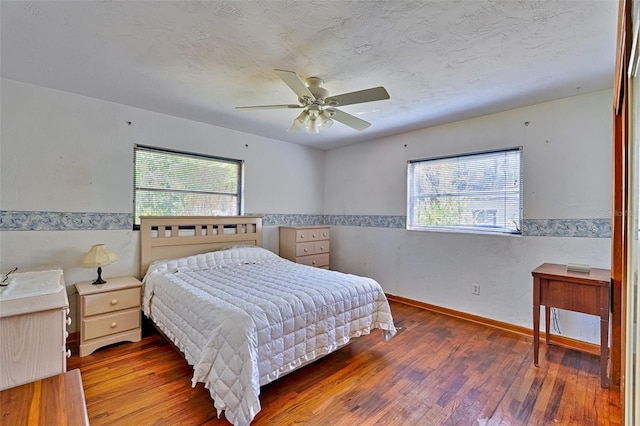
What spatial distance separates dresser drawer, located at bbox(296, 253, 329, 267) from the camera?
438 cm

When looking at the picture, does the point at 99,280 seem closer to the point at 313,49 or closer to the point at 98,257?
the point at 98,257

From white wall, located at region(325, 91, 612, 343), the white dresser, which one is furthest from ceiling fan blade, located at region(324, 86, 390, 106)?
the white dresser

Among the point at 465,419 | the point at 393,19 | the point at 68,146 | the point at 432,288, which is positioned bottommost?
the point at 465,419

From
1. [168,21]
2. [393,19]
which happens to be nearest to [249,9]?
[168,21]

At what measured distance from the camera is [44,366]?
119cm

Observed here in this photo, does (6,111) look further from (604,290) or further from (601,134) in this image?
(601,134)

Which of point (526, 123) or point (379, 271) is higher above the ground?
point (526, 123)

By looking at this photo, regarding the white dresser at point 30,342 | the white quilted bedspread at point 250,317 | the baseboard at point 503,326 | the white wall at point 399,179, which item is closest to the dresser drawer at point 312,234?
the white wall at point 399,179

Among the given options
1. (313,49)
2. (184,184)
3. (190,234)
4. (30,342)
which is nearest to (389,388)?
(30,342)

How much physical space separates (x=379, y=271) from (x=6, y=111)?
4424mm

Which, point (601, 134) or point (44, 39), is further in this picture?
point (601, 134)

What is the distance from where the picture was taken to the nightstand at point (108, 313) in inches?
99.0

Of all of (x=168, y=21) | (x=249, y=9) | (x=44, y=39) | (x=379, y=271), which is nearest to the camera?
(x=249, y=9)

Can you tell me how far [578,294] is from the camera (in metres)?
2.25
